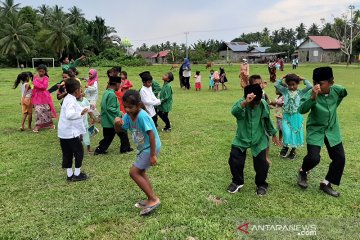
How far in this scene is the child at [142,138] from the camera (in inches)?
143

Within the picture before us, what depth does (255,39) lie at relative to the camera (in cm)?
9831

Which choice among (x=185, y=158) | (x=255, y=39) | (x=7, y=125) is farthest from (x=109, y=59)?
(x=255, y=39)

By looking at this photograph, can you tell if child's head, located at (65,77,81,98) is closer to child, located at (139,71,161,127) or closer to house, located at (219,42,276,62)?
child, located at (139,71,161,127)

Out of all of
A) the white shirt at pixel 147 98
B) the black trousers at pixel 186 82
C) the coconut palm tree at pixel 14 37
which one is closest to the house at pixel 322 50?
the coconut palm tree at pixel 14 37

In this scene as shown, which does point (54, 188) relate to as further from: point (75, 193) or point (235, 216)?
point (235, 216)

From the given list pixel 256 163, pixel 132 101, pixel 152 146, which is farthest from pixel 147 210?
pixel 256 163

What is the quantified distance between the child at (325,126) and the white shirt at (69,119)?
2.91 metres

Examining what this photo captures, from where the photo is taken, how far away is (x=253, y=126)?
414 cm

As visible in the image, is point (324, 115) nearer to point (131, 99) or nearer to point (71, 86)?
point (131, 99)

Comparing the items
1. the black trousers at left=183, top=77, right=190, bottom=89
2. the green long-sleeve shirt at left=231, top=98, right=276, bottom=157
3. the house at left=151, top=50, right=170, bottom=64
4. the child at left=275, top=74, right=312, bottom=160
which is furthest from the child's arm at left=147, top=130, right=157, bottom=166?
the house at left=151, top=50, right=170, bottom=64

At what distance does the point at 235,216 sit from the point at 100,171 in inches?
93.6

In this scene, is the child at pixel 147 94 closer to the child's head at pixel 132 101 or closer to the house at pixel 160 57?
the child's head at pixel 132 101

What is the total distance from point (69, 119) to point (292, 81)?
3407mm

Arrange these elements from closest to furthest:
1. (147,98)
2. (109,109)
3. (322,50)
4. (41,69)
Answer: (109,109) → (147,98) → (41,69) → (322,50)
